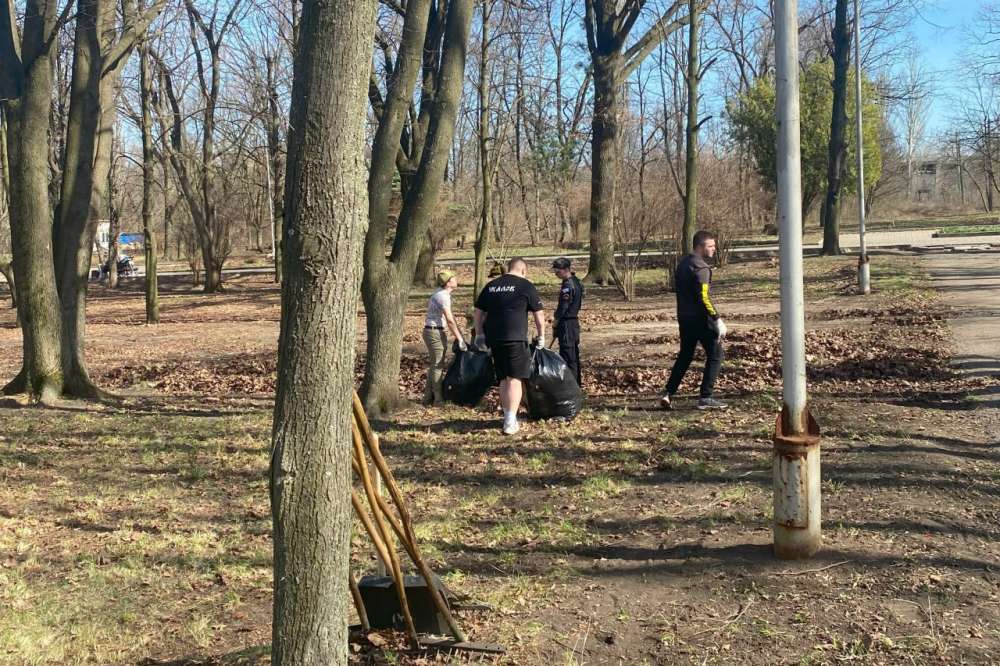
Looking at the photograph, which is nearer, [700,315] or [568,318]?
[700,315]

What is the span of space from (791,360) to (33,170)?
901 cm

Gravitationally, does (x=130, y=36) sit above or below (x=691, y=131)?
below

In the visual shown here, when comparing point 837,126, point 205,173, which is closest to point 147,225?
point 205,173

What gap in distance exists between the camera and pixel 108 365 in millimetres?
15250

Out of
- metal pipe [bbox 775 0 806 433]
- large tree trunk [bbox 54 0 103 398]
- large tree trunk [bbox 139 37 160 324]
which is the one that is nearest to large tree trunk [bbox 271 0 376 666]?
metal pipe [bbox 775 0 806 433]

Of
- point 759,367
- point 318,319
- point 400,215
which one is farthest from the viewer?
point 759,367

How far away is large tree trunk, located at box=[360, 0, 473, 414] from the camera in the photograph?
9.20m

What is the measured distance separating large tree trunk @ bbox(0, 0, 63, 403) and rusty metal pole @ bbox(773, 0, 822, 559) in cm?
868

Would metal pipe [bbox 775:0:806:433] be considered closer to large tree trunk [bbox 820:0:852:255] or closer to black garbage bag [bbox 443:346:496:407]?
black garbage bag [bbox 443:346:496:407]

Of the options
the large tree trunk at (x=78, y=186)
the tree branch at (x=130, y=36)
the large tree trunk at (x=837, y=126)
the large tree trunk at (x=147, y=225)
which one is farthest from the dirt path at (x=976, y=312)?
the large tree trunk at (x=147, y=225)

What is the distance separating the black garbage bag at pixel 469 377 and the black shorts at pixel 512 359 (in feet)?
1.84

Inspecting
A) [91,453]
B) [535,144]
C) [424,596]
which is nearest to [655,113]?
[535,144]

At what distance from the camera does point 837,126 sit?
33375 mm

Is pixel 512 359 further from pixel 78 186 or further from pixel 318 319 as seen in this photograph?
pixel 78 186
